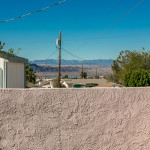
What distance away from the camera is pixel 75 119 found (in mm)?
3391

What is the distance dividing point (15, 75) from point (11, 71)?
40 cm

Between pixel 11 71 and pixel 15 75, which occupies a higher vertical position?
pixel 11 71

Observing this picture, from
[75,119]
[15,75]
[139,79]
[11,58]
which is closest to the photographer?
[75,119]

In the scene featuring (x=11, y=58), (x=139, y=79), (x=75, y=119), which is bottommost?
(x=75, y=119)

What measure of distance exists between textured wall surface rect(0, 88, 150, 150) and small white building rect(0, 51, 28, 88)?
6004 mm

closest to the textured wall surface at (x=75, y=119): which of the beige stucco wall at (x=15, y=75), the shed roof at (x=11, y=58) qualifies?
the shed roof at (x=11, y=58)

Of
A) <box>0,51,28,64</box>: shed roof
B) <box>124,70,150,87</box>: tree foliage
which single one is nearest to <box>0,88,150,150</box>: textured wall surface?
<box>0,51,28,64</box>: shed roof

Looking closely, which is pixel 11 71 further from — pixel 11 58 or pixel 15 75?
pixel 11 58

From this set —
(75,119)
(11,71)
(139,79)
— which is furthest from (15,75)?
(139,79)

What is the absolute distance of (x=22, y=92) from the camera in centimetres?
330

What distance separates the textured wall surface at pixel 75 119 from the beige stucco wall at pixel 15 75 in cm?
628

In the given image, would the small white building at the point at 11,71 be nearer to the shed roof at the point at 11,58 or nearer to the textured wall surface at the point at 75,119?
the shed roof at the point at 11,58

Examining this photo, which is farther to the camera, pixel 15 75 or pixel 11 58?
pixel 15 75

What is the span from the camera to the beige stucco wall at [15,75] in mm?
9353
